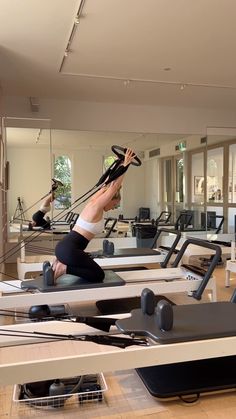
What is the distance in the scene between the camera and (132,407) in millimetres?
1640

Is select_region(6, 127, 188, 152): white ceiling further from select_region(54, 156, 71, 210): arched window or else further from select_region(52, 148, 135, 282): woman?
select_region(52, 148, 135, 282): woman

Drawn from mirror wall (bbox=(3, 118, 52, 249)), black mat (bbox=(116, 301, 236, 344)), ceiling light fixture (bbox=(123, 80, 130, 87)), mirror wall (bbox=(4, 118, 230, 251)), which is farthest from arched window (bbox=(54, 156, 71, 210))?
black mat (bbox=(116, 301, 236, 344))

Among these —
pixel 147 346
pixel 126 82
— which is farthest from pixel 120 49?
pixel 147 346

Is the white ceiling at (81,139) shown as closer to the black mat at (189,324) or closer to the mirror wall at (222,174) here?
the mirror wall at (222,174)

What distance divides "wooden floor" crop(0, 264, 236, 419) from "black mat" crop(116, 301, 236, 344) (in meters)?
0.29

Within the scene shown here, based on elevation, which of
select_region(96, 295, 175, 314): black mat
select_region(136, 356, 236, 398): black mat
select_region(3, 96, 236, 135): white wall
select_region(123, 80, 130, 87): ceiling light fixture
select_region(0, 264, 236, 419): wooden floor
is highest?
select_region(123, 80, 130, 87): ceiling light fixture

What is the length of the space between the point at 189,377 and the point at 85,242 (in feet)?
4.97

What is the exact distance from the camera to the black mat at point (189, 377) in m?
1.68

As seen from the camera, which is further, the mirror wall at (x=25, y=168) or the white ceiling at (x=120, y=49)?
the mirror wall at (x=25, y=168)

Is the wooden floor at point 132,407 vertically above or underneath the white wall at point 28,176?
underneath

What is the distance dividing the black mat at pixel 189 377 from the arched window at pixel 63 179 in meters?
4.54

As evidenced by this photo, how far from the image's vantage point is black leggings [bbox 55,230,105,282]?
9.68 feet

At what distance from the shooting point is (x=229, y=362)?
6.31ft

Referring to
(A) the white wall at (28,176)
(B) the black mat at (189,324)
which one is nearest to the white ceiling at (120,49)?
(A) the white wall at (28,176)
